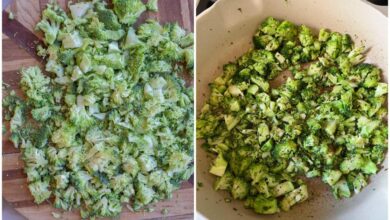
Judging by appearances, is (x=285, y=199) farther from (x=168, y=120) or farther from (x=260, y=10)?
(x=260, y=10)

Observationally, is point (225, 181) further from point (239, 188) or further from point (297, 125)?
point (297, 125)

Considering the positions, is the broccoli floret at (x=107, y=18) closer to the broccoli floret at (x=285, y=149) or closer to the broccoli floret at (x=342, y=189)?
the broccoli floret at (x=285, y=149)

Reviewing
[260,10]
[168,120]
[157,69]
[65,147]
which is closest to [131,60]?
[157,69]

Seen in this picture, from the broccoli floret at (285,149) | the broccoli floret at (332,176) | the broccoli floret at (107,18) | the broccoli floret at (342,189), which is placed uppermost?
the broccoli floret at (107,18)

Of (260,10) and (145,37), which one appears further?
(260,10)

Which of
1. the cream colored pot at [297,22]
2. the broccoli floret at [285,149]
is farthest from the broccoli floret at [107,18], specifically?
the broccoli floret at [285,149]

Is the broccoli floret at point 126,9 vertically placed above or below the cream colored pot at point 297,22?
above

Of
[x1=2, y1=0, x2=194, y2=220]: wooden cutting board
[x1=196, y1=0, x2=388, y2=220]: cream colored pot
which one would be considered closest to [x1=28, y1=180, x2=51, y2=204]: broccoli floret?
[x1=2, y1=0, x2=194, y2=220]: wooden cutting board
